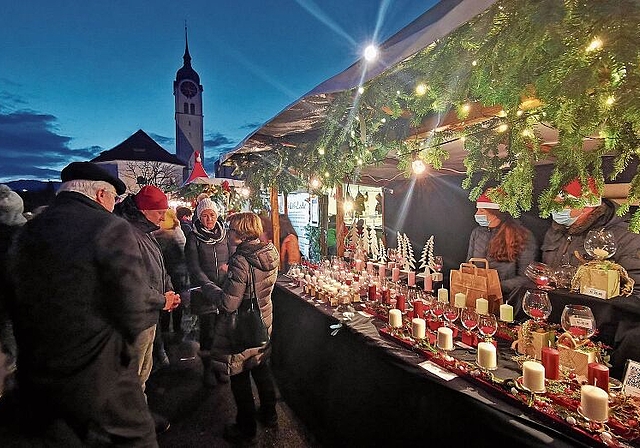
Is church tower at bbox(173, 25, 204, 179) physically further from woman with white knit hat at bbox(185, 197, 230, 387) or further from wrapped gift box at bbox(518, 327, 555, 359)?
wrapped gift box at bbox(518, 327, 555, 359)

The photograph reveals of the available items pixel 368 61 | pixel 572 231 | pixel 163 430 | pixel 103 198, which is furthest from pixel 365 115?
pixel 163 430

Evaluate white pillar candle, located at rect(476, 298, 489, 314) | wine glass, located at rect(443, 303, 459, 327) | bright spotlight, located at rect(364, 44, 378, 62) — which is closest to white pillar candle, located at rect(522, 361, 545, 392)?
wine glass, located at rect(443, 303, 459, 327)

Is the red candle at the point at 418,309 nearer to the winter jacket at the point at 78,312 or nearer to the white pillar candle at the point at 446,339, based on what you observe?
the white pillar candle at the point at 446,339

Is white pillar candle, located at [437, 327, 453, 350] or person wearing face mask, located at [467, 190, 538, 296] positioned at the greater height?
person wearing face mask, located at [467, 190, 538, 296]

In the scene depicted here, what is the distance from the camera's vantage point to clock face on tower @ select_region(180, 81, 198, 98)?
150ft

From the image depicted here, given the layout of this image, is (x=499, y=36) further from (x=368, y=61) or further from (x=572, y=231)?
(x=572, y=231)

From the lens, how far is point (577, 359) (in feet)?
5.56

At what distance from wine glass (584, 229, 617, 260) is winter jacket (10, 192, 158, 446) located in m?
2.80

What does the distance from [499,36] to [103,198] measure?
7.20 feet

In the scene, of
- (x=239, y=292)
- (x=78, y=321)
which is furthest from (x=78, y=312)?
(x=239, y=292)

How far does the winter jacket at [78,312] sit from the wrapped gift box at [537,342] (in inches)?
84.3

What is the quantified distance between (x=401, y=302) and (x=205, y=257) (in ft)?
7.57

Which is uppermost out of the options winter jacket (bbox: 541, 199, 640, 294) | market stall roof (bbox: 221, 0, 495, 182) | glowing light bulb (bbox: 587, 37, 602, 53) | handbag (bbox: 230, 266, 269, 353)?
market stall roof (bbox: 221, 0, 495, 182)

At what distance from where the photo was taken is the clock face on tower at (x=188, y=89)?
4566 cm
